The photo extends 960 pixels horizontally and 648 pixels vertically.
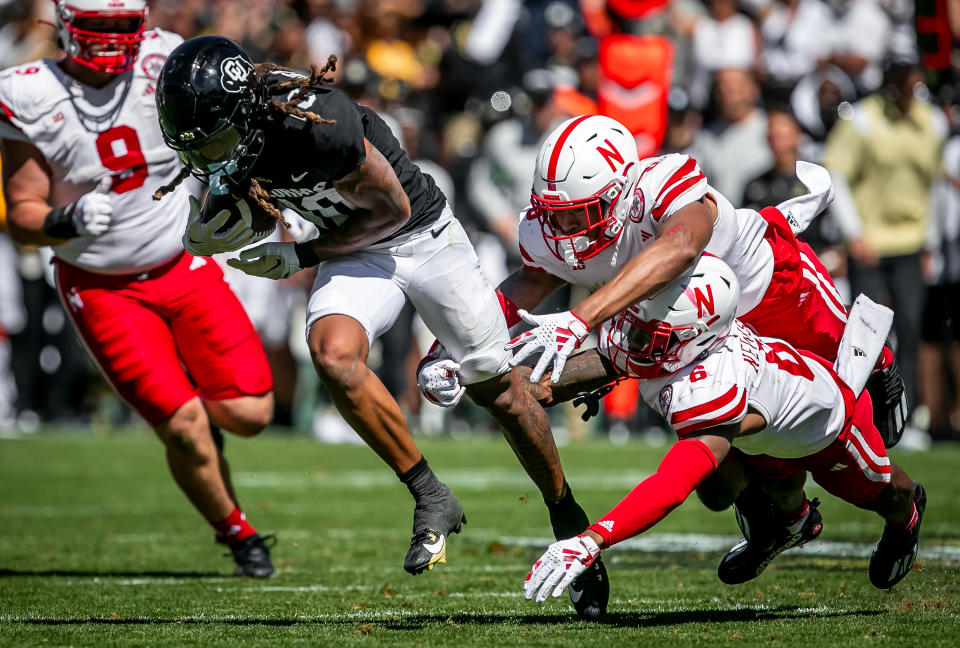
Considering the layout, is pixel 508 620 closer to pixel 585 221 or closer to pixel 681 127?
pixel 585 221

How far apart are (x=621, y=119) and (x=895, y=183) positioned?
2283mm

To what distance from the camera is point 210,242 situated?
4855mm

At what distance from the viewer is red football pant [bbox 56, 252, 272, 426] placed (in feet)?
18.9

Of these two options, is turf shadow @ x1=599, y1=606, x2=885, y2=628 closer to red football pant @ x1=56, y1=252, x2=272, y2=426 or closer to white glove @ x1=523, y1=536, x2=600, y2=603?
white glove @ x1=523, y1=536, x2=600, y2=603

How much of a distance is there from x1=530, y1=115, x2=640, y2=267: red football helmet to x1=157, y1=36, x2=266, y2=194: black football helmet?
1019 millimetres

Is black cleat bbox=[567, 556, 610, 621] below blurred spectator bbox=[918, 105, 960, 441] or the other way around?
the other way around

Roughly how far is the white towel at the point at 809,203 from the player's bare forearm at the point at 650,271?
1.11 meters

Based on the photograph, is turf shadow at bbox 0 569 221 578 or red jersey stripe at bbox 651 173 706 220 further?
turf shadow at bbox 0 569 221 578

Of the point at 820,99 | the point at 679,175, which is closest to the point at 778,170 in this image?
the point at 820,99

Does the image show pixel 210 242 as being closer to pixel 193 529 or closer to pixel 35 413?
pixel 193 529

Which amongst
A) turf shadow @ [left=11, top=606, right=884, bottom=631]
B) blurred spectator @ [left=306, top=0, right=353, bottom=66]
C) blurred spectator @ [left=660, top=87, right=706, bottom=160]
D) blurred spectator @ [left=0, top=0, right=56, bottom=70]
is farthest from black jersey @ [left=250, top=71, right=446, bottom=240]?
blurred spectator @ [left=0, top=0, right=56, bottom=70]

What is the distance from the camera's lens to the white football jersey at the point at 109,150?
5.69m

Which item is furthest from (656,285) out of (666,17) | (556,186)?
(666,17)

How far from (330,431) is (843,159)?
5.25 meters
